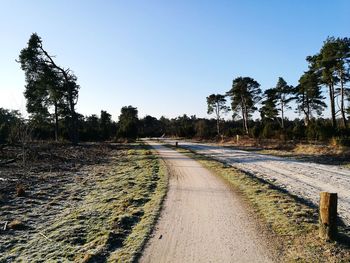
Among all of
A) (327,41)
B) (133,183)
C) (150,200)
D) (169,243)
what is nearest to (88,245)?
(169,243)

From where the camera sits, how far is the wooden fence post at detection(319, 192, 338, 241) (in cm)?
623

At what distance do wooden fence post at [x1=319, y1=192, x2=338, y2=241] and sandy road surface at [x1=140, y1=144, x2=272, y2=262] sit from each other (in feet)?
3.76

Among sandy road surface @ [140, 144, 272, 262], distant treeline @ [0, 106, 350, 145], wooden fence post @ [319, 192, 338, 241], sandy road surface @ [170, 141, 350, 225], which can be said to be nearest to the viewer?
sandy road surface @ [140, 144, 272, 262]

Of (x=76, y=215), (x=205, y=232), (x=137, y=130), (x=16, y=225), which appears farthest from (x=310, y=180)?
(x=137, y=130)

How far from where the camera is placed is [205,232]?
7047 mm

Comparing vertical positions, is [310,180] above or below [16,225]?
above

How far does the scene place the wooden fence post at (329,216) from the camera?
6230mm

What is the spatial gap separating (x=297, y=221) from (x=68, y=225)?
5.04 meters

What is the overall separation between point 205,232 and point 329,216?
7.71 feet

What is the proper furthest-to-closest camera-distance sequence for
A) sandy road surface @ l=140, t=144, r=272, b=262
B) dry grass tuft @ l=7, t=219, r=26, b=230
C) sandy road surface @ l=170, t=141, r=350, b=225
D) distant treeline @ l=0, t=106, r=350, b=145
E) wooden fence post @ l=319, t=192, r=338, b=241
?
distant treeline @ l=0, t=106, r=350, b=145
sandy road surface @ l=170, t=141, r=350, b=225
dry grass tuft @ l=7, t=219, r=26, b=230
wooden fence post @ l=319, t=192, r=338, b=241
sandy road surface @ l=140, t=144, r=272, b=262

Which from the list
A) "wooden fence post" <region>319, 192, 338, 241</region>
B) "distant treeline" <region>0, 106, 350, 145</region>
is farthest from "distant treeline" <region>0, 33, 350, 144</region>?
"wooden fence post" <region>319, 192, 338, 241</region>

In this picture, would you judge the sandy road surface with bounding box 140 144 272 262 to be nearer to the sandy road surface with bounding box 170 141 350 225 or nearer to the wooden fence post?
the wooden fence post

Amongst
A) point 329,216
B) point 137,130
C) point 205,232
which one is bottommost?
point 205,232

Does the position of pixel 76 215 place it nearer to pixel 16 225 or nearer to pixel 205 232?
pixel 16 225
